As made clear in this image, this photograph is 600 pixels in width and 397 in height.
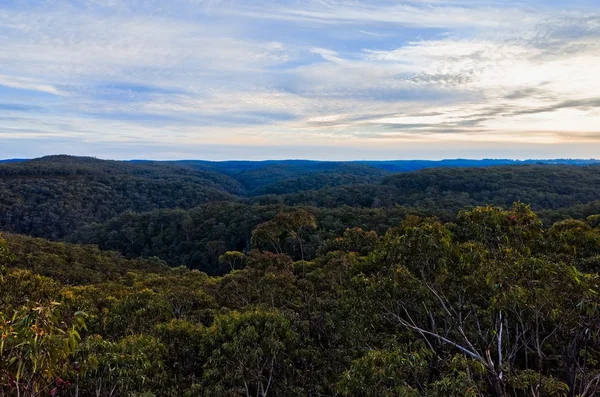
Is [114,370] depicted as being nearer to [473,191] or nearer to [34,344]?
[34,344]

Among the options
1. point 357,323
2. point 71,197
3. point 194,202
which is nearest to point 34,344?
point 357,323

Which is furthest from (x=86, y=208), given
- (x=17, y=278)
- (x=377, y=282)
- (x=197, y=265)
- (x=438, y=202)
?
(x=377, y=282)

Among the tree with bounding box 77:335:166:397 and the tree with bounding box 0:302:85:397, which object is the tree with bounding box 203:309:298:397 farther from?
the tree with bounding box 0:302:85:397

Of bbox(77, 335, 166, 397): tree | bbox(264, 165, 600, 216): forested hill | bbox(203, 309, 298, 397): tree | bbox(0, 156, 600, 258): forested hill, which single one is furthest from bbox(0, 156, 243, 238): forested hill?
bbox(77, 335, 166, 397): tree

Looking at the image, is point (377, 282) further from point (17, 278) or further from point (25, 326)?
point (17, 278)

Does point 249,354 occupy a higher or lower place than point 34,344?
lower

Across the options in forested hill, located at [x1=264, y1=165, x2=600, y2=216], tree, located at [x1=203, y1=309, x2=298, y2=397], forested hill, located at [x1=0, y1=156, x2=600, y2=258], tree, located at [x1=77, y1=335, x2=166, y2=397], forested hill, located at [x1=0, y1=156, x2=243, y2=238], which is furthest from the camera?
forested hill, located at [x1=0, y1=156, x2=243, y2=238]

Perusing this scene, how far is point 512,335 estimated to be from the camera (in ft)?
39.0

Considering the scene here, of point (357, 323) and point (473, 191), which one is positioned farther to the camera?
point (473, 191)

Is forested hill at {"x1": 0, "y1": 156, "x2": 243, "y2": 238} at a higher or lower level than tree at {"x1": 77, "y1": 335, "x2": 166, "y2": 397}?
lower

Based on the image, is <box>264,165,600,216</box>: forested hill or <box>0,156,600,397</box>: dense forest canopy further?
<box>264,165,600,216</box>: forested hill

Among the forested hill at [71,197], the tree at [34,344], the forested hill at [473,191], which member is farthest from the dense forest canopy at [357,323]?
the forested hill at [71,197]

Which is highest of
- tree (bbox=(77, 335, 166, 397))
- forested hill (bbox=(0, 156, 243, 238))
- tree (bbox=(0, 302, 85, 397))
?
tree (bbox=(0, 302, 85, 397))

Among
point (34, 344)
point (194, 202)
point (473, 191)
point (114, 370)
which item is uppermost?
point (34, 344)
